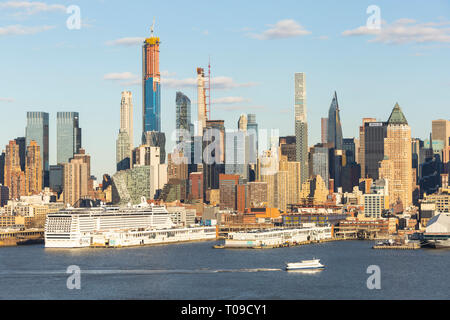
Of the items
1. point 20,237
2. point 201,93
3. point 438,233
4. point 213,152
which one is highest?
point 201,93

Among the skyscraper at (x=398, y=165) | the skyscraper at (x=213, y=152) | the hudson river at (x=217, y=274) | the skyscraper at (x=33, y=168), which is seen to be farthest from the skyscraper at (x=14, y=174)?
the hudson river at (x=217, y=274)

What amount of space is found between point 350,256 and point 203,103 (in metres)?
130

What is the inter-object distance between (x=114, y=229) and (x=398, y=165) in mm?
116705

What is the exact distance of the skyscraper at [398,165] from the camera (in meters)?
184

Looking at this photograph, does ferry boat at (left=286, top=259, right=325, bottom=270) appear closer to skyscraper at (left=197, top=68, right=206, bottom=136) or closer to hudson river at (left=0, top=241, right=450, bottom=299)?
hudson river at (left=0, top=241, right=450, bottom=299)

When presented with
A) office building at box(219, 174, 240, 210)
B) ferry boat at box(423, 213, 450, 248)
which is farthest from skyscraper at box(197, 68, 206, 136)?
ferry boat at box(423, 213, 450, 248)

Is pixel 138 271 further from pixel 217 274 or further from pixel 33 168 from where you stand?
pixel 33 168

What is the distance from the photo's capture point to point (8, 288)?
47.3 metres

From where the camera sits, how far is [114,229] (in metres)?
90.1

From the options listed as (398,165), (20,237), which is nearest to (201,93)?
(398,165)

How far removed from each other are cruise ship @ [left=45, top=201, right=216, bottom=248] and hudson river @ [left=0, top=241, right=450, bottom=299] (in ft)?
19.7

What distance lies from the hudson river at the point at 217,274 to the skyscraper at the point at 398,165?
107 meters
